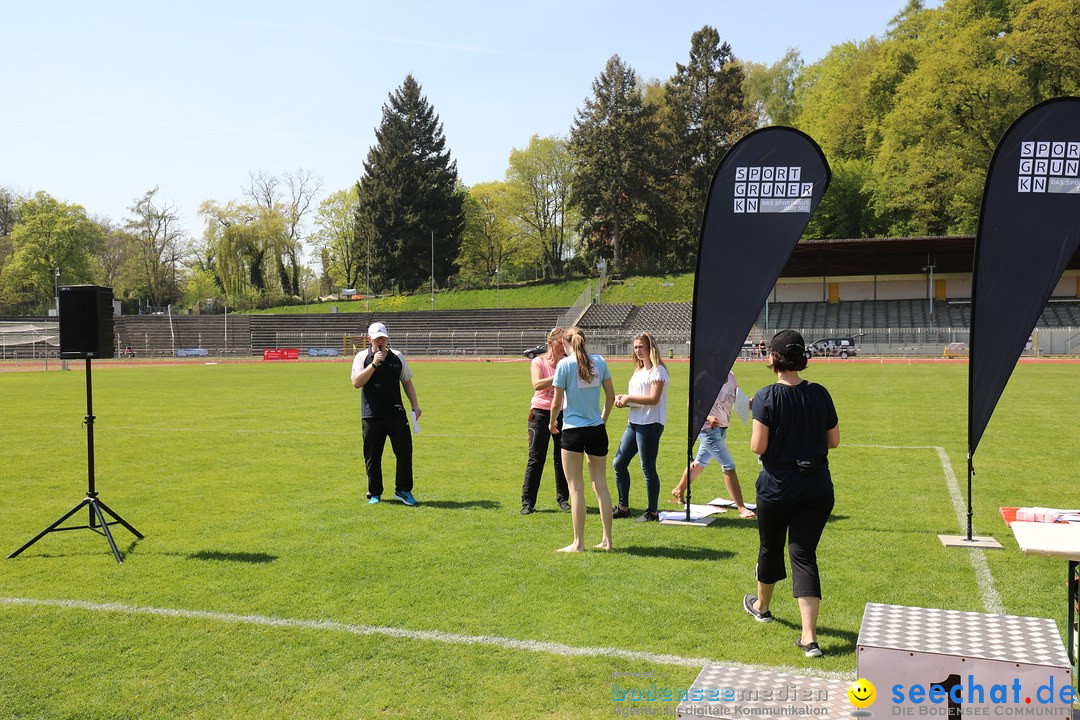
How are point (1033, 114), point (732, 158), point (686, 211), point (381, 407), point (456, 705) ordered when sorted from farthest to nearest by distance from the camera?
point (686, 211) → point (381, 407) → point (732, 158) → point (1033, 114) → point (456, 705)

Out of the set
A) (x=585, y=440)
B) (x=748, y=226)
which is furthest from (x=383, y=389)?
(x=748, y=226)

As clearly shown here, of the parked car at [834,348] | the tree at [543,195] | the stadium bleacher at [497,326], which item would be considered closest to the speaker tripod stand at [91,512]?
the parked car at [834,348]

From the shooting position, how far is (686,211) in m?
79.2

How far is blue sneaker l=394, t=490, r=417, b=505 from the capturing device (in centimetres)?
939

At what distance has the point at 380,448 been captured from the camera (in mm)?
9492

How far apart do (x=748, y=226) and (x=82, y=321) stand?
5786 mm

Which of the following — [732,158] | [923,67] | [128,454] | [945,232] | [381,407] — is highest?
[923,67]

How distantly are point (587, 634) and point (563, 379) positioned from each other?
238cm

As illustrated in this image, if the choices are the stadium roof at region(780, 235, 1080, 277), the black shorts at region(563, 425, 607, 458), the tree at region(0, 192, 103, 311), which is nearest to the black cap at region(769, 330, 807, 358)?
the black shorts at region(563, 425, 607, 458)

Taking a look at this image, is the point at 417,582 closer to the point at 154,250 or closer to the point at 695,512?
the point at 695,512

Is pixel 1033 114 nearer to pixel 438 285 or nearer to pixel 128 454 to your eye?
pixel 128 454

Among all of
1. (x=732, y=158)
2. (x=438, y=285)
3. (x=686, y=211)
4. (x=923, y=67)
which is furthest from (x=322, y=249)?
(x=732, y=158)

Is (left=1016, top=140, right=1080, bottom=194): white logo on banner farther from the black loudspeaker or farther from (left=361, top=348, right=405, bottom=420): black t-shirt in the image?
the black loudspeaker

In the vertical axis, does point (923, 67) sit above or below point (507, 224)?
above
